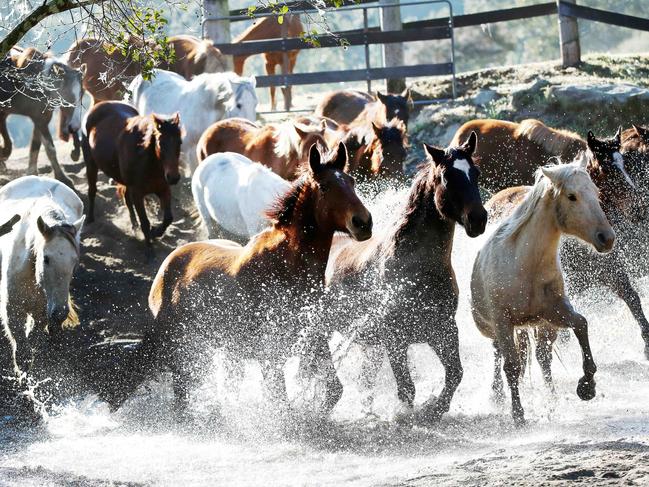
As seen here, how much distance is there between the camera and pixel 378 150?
10734mm

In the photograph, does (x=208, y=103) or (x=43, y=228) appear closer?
(x=43, y=228)

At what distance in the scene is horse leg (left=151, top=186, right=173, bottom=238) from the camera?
12164 mm

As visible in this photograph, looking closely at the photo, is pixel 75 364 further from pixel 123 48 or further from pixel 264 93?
pixel 264 93

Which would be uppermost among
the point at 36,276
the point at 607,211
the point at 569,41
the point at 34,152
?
the point at 569,41

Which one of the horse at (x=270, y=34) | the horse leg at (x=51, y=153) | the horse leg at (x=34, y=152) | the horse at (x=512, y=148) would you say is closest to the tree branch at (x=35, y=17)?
the horse at (x=512, y=148)

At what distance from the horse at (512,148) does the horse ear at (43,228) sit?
4576 millimetres

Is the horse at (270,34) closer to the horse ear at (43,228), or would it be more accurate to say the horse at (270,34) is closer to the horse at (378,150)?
the horse at (378,150)

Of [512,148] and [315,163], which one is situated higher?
[512,148]

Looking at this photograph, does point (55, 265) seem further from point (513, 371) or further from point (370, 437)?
point (513, 371)

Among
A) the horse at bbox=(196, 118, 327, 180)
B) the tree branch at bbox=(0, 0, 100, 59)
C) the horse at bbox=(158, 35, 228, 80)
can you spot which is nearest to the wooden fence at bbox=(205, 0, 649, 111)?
the horse at bbox=(158, 35, 228, 80)

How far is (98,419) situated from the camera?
816 cm

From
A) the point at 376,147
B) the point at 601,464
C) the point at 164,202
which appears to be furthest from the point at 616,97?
the point at 601,464

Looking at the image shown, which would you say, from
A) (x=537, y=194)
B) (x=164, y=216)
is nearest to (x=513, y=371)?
(x=537, y=194)

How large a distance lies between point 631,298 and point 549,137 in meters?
3.17
